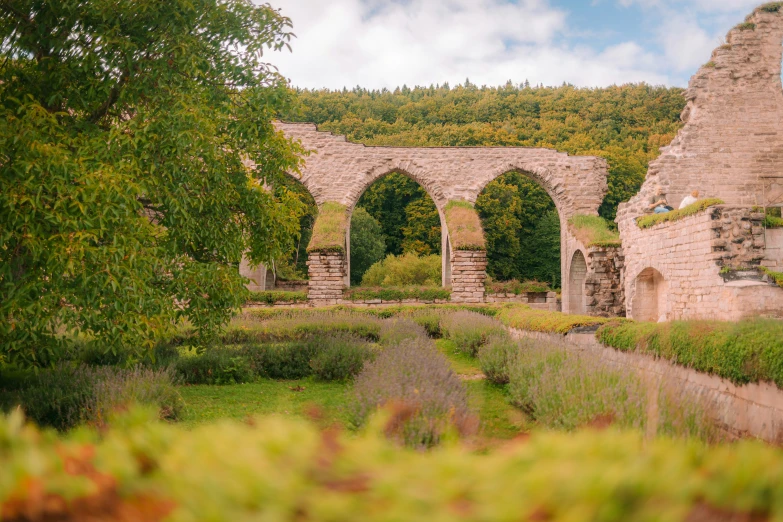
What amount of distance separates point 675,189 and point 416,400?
43.9 ft

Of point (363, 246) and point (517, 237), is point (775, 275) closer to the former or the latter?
point (363, 246)

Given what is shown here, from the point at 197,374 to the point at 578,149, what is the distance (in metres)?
35.5

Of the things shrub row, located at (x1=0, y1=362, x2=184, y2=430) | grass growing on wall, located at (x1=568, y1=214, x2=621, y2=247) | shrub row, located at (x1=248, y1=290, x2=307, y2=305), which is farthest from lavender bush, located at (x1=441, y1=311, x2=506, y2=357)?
shrub row, located at (x1=248, y1=290, x2=307, y2=305)

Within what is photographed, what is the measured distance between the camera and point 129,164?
5.89m

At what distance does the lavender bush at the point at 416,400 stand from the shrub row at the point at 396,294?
Answer: 13.8 meters

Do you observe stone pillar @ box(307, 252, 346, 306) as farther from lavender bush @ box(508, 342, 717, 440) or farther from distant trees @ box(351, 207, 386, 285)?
distant trees @ box(351, 207, 386, 285)

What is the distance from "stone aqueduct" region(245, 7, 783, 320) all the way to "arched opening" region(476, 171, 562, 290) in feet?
44.4

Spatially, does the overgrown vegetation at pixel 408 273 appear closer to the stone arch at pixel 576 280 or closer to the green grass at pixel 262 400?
the stone arch at pixel 576 280

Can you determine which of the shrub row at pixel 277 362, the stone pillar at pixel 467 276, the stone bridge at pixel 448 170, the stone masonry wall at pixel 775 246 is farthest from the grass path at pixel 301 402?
the stone bridge at pixel 448 170

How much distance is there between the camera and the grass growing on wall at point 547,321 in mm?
9836

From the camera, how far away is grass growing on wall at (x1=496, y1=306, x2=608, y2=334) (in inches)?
387

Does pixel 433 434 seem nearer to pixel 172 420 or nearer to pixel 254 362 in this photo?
pixel 172 420

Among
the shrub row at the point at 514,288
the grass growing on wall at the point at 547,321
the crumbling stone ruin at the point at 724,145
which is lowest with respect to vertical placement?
the grass growing on wall at the point at 547,321

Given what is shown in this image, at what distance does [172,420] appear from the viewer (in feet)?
22.0
